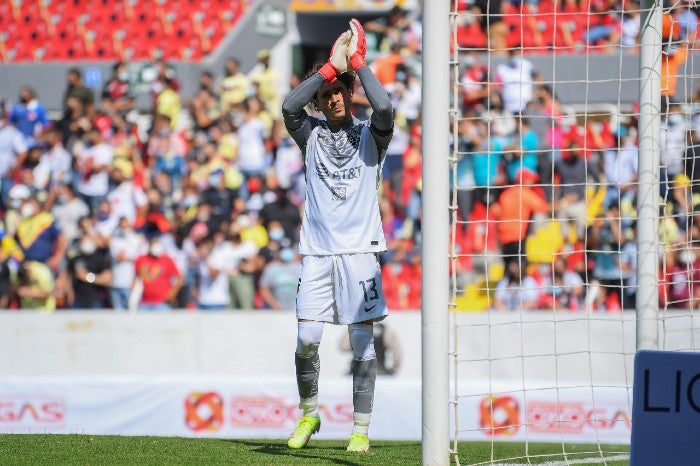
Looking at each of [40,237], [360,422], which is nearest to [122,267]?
[40,237]

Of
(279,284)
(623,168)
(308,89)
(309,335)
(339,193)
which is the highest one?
(308,89)

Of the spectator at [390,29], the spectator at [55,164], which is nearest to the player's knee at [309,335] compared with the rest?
the spectator at [55,164]

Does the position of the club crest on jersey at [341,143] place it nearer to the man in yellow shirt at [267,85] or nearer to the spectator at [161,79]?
the man in yellow shirt at [267,85]

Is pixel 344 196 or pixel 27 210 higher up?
pixel 344 196

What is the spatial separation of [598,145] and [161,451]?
1123cm

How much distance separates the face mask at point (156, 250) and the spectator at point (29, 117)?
4451 millimetres

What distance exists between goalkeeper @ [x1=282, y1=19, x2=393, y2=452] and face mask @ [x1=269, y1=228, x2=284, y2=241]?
9014mm

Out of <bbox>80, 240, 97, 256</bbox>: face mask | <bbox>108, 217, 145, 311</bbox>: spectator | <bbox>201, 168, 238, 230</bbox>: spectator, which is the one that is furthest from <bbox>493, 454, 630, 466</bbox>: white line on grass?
<bbox>80, 240, 97, 256</bbox>: face mask

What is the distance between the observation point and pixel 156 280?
16281mm

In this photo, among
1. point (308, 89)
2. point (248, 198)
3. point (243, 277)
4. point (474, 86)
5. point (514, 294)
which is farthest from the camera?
point (474, 86)

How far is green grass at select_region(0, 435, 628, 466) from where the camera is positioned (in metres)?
6.71

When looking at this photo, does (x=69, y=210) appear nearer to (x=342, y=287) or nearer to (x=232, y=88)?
(x=232, y=88)

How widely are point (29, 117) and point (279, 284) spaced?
7021 millimetres

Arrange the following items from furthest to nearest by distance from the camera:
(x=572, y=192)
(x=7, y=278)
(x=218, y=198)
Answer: (x=218, y=198)
(x=7, y=278)
(x=572, y=192)
